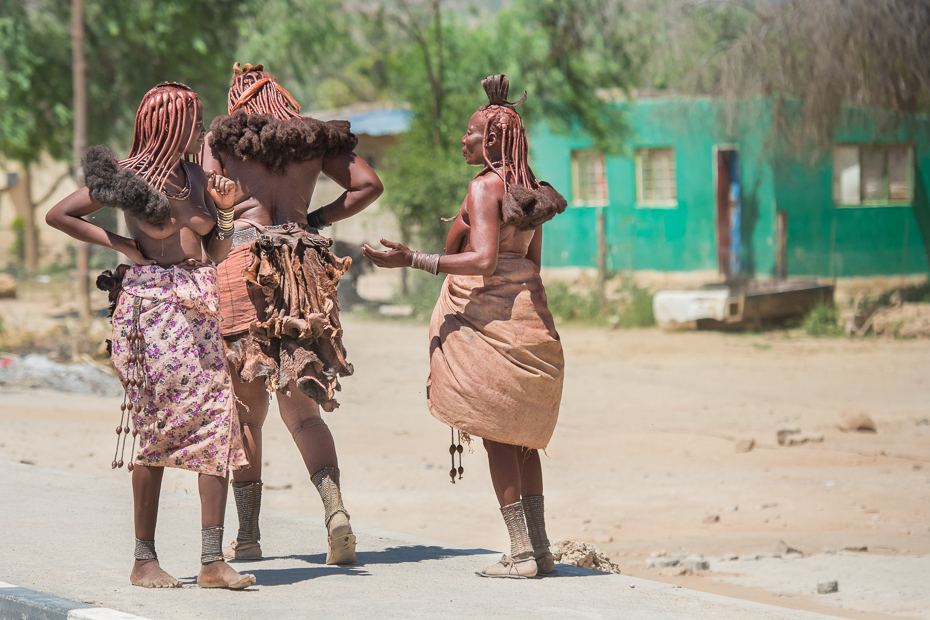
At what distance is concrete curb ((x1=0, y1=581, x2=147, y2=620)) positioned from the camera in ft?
11.5

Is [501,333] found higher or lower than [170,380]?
higher

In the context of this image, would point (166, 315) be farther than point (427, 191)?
No

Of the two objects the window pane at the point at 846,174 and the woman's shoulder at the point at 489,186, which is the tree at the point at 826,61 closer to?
the window pane at the point at 846,174

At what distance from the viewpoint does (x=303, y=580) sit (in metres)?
4.24

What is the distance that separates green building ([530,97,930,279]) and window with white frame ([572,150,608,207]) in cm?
3

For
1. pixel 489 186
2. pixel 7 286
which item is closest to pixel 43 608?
pixel 489 186

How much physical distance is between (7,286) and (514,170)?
55.9 ft

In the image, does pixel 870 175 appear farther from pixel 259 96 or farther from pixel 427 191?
pixel 259 96

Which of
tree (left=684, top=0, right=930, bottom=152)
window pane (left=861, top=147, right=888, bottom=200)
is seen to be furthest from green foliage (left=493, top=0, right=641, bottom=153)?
tree (left=684, top=0, right=930, bottom=152)

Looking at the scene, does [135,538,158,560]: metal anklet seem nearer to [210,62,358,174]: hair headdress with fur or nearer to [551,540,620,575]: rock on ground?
[210,62,358,174]: hair headdress with fur

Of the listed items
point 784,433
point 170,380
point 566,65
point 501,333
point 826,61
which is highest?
point 566,65

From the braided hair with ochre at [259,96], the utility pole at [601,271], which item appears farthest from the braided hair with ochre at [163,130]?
the utility pole at [601,271]

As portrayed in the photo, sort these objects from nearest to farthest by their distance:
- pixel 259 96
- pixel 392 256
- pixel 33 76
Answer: pixel 392 256 < pixel 259 96 < pixel 33 76

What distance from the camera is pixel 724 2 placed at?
16703mm
